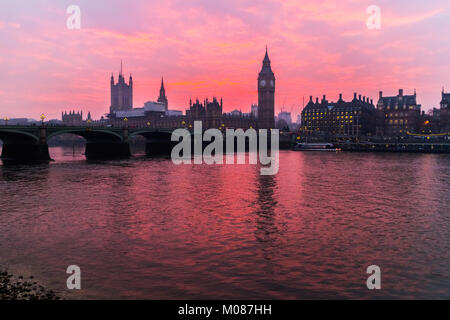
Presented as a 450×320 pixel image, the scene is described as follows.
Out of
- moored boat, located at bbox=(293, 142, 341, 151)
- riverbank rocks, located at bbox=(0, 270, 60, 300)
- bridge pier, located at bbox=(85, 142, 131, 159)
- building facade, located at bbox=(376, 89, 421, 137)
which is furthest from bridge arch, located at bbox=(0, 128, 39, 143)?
building facade, located at bbox=(376, 89, 421, 137)

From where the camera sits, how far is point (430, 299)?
535 inches

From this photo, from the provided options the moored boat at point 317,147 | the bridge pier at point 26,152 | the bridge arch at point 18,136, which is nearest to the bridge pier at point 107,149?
the bridge pier at point 26,152

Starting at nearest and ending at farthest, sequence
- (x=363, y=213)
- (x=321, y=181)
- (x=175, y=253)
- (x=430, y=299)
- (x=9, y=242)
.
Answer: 1. (x=430, y=299)
2. (x=175, y=253)
3. (x=9, y=242)
4. (x=363, y=213)
5. (x=321, y=181)

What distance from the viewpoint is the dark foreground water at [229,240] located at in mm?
14867

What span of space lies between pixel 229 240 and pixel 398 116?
189319 mm

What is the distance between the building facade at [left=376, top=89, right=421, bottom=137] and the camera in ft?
604

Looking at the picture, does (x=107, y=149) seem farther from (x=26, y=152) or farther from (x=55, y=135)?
(x=55, y=135)

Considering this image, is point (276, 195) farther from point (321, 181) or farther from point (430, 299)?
point (430, 299)

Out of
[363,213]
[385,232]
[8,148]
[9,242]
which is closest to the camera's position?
[9,242]

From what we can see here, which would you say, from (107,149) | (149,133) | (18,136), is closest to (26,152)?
(18,136)

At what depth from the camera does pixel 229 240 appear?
2108cm
